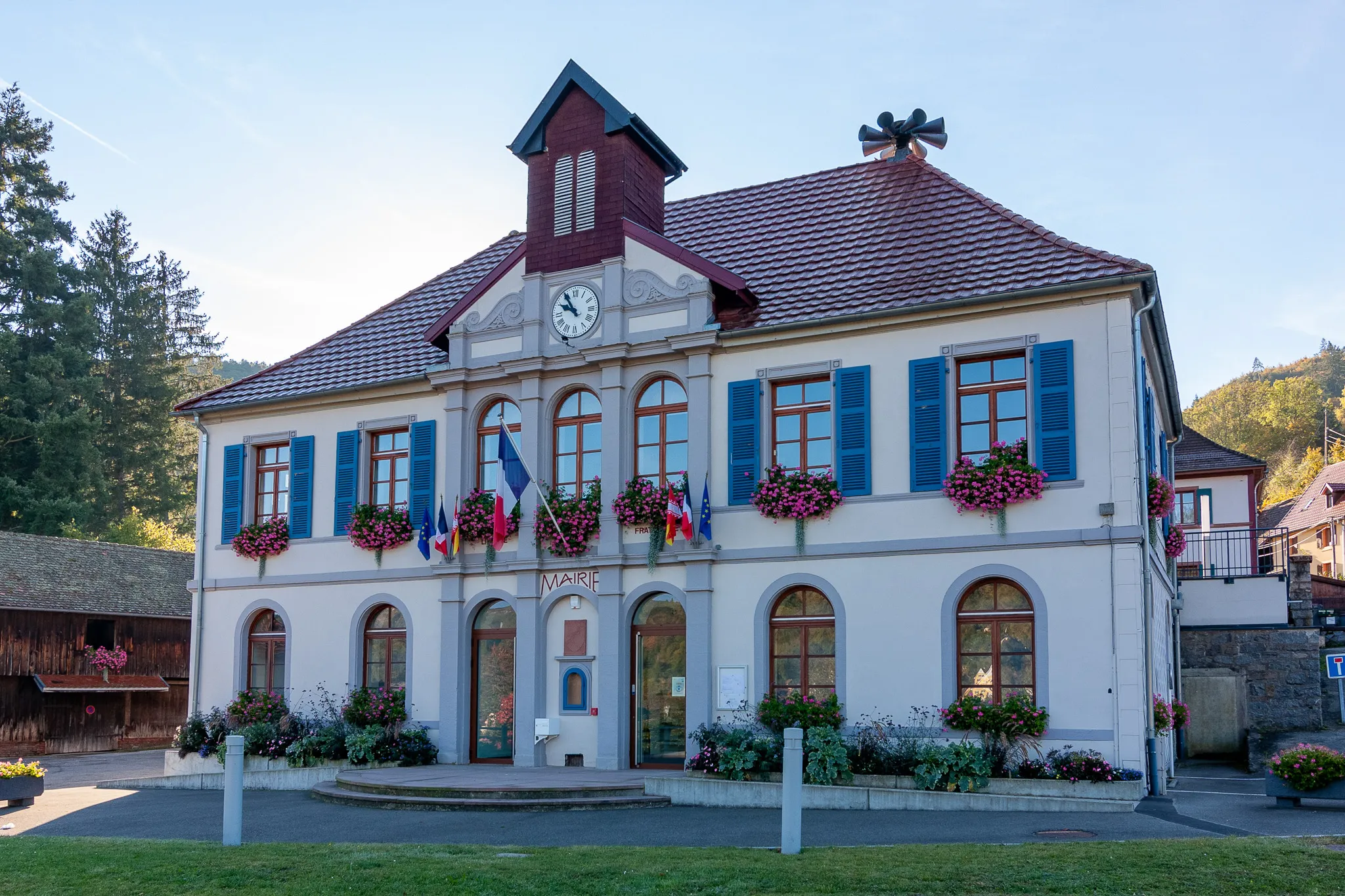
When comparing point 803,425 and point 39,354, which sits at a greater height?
point 39,354

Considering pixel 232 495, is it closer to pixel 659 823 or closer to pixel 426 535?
pixel 426 535

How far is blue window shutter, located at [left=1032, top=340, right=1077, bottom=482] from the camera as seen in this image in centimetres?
1686

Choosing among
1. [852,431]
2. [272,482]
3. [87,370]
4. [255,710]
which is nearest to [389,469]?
[272,482]

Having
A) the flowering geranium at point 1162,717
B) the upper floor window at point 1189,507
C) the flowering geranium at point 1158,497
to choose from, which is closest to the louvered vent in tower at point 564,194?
the flowering geranium at point 1158,497

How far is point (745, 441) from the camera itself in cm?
1906

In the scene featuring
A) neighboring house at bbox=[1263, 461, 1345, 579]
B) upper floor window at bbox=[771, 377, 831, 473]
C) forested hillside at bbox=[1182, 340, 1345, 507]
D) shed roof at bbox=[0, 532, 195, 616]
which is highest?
forested hillside at bbox=[1182, 340, 1345, 507]

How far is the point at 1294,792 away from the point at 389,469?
1436 centimetres

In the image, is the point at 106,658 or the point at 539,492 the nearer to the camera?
the point at 539,492

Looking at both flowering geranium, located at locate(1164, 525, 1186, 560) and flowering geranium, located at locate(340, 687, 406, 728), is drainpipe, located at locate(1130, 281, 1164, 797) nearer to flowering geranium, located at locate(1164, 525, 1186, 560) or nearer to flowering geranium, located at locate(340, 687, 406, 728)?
flowering geranium, located at locate(1164, 525, 1186, 560)

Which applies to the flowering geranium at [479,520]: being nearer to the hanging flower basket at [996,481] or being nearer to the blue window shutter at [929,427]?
the blue window shutter at [929,427]

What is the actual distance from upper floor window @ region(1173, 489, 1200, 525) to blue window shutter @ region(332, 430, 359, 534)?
74.7ft

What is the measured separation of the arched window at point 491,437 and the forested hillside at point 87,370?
2917 cm

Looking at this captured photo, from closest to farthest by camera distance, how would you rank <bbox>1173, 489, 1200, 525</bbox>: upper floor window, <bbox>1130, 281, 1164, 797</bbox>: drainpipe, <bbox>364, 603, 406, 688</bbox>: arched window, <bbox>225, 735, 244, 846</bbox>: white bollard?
1. <bbox>225, 735, 244, 846</bbox>: white bollard
2. <bbox>1130, 281, 1164, 797</bbox>: drainpipe
3. <bbox>364, 603, 406, 688</bbox>: arched window
4. <bbox>1173, 489, 1200, 525</bbox>: upper floor window

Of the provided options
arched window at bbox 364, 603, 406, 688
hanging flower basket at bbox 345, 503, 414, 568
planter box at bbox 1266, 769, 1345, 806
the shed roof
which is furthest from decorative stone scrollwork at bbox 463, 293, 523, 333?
the shed roof
